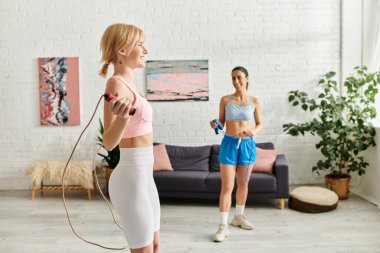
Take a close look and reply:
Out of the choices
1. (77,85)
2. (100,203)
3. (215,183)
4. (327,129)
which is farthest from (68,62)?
(327,129)

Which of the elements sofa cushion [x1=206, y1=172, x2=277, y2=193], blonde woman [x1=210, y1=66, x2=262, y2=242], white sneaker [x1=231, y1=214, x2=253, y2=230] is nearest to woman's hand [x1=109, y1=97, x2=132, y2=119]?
blonde woman [x1=210, y1=66, x2=262, y2=242]

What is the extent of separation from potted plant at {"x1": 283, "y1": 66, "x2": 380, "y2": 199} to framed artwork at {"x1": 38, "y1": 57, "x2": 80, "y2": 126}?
9.51ft

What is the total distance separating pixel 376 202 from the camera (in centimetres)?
509

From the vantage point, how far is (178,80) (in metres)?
6.03

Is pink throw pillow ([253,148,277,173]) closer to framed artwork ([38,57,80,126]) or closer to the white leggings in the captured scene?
framed artwork ([38,57,80,126])

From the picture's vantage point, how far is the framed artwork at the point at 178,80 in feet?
19.8

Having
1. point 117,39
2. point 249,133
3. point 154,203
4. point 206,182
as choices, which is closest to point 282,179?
point 206,182

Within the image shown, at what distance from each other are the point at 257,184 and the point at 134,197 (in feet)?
10.7

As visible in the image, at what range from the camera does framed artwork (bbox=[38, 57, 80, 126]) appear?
6.07 m

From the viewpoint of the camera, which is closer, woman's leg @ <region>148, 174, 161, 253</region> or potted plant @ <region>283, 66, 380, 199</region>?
woman's leg @ <region>148, 174, 161, 253</region>

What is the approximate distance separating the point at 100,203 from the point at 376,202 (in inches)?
128

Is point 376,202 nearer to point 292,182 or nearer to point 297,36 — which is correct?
point 292,182

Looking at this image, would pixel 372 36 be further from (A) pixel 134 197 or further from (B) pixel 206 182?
(A) pixel 134 197

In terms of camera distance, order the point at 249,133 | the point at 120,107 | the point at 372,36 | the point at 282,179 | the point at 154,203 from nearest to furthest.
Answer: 1. the point at 120,107
2. the point at 154,203
3. the point at 249,133
4. the point at 282,179
5. the point at 372,36
